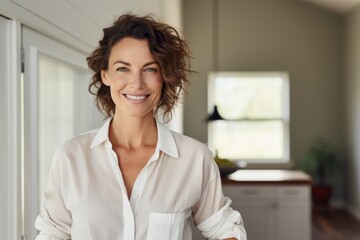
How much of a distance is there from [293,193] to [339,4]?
3.74m

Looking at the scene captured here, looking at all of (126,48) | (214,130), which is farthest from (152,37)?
(214,130)

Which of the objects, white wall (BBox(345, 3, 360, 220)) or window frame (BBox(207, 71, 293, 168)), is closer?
white wall (BBox(345, 3, 360, 220))

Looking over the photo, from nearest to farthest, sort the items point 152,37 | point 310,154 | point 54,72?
point 152,37 → point 54,72 → point 310,154

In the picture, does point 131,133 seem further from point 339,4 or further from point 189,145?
point 339,4

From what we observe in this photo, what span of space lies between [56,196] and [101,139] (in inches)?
7.6

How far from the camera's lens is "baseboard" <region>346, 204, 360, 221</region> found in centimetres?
702

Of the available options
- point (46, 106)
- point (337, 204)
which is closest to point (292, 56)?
point (337, 204)

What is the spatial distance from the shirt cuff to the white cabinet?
321 centimetres

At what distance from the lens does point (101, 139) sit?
1.38 meters

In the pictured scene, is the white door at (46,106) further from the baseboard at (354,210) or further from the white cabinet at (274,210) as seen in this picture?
the baseboard at (354,210)

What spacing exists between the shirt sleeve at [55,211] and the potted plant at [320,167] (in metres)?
6.39

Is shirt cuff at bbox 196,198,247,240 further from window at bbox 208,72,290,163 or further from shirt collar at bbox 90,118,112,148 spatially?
window at bbox 208,72,290,163

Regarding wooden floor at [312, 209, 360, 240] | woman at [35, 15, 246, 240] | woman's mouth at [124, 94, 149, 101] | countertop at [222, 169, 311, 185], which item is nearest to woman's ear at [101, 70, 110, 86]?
woman at [35, 15, 246, 240]

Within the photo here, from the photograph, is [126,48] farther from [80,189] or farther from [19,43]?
[19,43]
